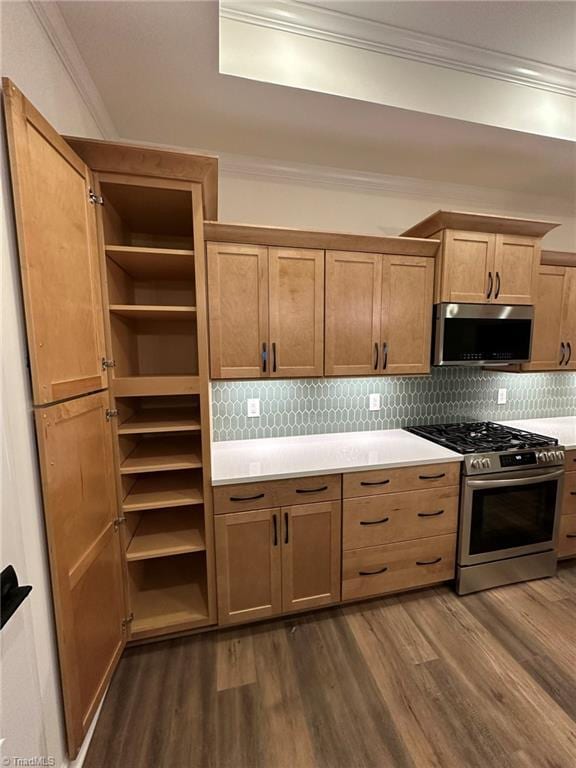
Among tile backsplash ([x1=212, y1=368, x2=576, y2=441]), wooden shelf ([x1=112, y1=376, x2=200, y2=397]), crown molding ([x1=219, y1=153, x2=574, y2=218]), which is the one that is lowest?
tile backsplash ([x1=212, y1=368, x2=576, y2=441])

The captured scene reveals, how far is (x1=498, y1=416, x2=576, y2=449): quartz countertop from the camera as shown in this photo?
2.43 m

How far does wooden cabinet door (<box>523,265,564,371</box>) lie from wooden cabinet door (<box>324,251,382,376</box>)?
1.35 meters

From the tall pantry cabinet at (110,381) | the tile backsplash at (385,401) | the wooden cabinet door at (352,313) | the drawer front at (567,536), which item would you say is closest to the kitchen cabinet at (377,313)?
the wooden cabinet door at (352,313)

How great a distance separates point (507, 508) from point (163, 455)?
2.21 m

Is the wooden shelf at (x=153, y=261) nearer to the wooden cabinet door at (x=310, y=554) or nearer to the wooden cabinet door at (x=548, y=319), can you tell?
the wooden cabinet door at (x=310, y=554)

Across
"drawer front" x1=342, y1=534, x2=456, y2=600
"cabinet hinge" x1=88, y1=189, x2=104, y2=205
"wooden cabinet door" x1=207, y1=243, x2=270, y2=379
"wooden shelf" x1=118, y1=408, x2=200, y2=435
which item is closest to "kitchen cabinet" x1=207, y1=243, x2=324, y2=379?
"wooden cabinet door" x1=207, y1=243, x2=270, y2=379

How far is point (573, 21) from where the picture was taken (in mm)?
1529

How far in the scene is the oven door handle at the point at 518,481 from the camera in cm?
206

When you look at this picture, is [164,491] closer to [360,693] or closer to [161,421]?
[161,421]

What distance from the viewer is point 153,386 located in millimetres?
1661

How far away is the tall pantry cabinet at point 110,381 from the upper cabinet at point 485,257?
1.50m

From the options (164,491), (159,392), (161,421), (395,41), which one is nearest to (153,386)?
(159,392)

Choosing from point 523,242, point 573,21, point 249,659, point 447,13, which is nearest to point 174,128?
point 447,13

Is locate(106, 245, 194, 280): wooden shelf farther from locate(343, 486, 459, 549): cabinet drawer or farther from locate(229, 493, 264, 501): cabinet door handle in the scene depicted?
locate(343, 486, 459, 549): cabinet drawer
